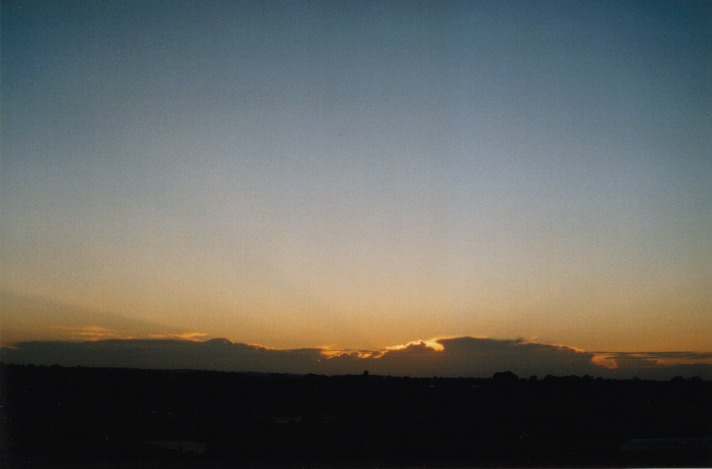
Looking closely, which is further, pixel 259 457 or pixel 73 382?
pixel 73 382

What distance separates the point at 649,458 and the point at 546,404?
908 centimetres

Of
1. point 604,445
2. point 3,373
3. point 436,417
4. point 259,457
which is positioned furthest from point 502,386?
point 3,373

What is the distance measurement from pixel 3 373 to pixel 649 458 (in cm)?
1138

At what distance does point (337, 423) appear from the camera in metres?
15.5

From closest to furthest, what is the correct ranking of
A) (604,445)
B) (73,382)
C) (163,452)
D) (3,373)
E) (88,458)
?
(3,373)
(88,458)
(163,452)
(604,445)
(73,382)

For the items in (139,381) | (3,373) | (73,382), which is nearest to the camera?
(3,373)

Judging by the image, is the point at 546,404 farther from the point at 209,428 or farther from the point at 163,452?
the point at 163,452

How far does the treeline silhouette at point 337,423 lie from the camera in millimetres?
11852

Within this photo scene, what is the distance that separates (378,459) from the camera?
11.9m

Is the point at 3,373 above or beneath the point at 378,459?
above

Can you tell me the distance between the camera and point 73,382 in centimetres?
2030

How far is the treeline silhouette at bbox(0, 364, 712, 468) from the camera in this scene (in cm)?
1185

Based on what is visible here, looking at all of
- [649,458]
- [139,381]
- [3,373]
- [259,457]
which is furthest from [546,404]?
[3,373]

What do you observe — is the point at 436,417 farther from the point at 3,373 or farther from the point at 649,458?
the point at 3,373
